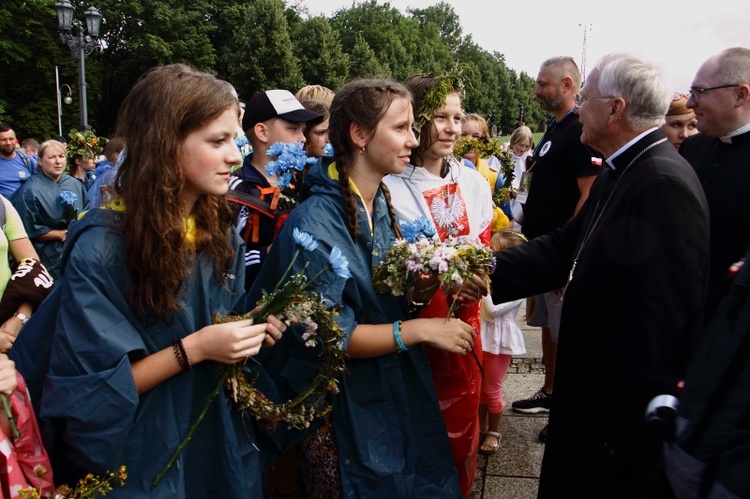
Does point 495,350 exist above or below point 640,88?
below

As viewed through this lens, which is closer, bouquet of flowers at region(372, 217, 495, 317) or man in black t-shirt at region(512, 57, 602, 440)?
bouquet of flowers at region(372, 217, 495, 317)

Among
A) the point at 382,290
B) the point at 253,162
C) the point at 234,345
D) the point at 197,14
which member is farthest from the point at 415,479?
the point at 197,14

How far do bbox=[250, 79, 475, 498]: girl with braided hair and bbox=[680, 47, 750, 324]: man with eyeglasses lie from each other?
1.78 meters

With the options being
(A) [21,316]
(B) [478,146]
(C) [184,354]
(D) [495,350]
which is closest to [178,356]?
(C) [184,354]

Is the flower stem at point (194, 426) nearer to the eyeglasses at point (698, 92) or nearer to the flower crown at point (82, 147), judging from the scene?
the eyeglasses at point (698, 92)

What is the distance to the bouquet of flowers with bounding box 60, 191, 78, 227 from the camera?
23.6 feet

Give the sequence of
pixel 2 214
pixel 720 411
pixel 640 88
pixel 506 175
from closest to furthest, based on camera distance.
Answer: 1. pixel 720 411
2. pixel 640 88
3. pixel 2 214
4. pixel 506 175

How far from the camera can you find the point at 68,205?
23.8ft

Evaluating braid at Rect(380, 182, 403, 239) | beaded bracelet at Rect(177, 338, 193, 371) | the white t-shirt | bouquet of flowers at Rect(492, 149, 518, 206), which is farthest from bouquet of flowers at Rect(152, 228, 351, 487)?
bouquet of flowers at Rect(492, 149, 518, 206)

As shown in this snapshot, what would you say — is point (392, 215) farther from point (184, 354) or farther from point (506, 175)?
point (506, 175)

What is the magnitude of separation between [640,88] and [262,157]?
2429 millimetres

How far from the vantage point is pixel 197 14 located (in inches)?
1715

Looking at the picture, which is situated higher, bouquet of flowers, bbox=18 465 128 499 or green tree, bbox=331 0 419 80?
green tree, bbox=331 0 419 80

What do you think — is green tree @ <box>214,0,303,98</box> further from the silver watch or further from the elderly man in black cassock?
the elderly man in black cassock
